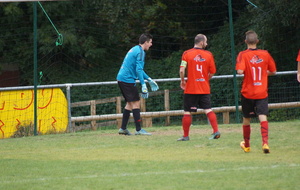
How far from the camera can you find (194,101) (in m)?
11.6

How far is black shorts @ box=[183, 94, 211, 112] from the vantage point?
1157 cm

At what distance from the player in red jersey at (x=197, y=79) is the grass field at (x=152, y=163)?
0.39 metres

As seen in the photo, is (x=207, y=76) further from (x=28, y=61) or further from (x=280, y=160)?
(x=28, y=61)

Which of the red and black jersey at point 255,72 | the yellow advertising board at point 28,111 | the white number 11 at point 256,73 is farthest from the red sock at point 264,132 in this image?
the yellow advertising board at point 28,111

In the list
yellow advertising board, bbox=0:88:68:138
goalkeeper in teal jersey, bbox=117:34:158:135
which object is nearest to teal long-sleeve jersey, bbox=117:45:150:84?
goalkeeper in teal jersey, bbox=117:34:158:135

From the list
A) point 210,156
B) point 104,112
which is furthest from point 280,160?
point 104,112

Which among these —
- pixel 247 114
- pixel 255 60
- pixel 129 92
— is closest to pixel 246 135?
pixel 247 114

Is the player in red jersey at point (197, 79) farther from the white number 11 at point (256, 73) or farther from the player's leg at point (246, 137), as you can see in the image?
the white number 11 at point (256, 73)

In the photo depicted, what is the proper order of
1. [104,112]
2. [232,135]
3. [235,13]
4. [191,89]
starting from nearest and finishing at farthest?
[191,89] < [232,135] < [104,112] < [235,13]

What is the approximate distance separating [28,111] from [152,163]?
7.73 meters

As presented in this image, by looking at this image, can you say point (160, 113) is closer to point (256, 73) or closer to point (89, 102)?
point (89, 102)

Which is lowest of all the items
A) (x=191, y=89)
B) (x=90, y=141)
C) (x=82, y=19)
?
(x=90, y=141)

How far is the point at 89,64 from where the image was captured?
24.2 meters

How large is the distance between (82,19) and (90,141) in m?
12.0
